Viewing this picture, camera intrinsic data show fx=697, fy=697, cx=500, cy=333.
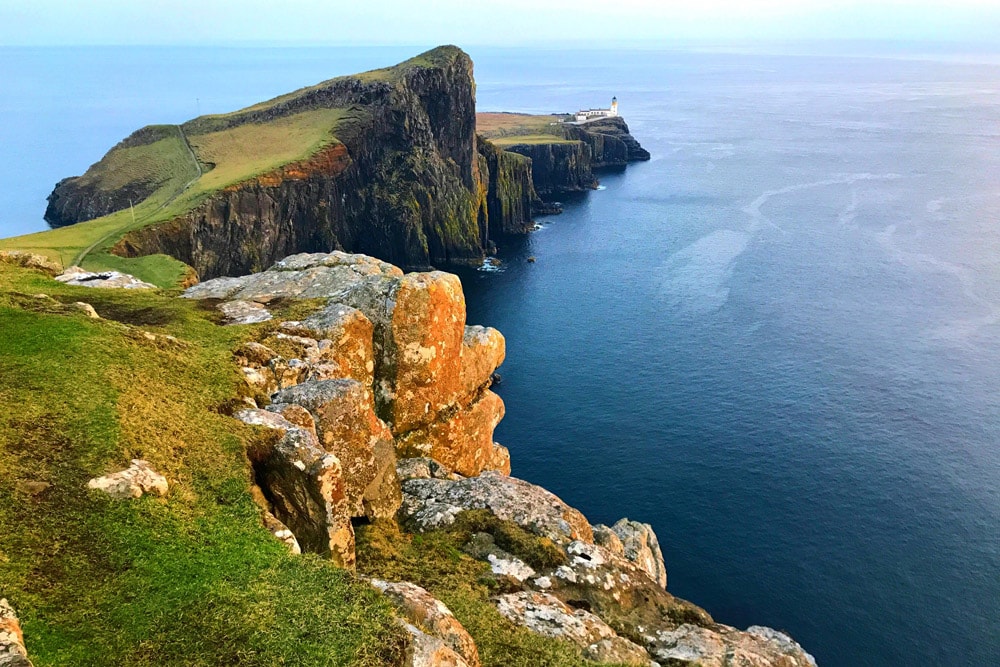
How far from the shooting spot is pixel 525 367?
89438 millimetres

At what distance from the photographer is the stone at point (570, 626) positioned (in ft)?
52.5

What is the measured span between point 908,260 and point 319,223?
103m

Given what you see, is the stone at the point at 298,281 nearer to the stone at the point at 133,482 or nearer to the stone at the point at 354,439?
the stone at the point at 354,439

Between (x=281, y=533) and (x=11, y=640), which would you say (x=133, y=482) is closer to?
(x=281, y=533)

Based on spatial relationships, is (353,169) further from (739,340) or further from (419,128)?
(739,340)

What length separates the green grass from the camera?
37.1ft

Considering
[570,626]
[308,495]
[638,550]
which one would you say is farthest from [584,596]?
[638,550]

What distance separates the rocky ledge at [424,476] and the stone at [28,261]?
7133 millimetres

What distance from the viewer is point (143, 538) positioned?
1345 cm

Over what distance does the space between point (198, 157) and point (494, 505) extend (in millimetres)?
123875

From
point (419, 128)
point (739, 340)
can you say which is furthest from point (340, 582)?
point (419, 128)

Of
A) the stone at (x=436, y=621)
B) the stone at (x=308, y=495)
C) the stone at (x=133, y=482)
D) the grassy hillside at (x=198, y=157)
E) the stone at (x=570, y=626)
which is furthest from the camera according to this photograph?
the grassy hillside at (x=198, y=157)

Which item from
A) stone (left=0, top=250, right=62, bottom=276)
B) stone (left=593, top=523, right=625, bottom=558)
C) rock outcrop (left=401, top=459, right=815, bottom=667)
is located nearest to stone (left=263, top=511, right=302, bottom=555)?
rock outcrop (left=401, top=459, right=815, bottom=667)

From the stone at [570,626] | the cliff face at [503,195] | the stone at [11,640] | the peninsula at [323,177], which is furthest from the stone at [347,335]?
the cliff face at [503,195]
